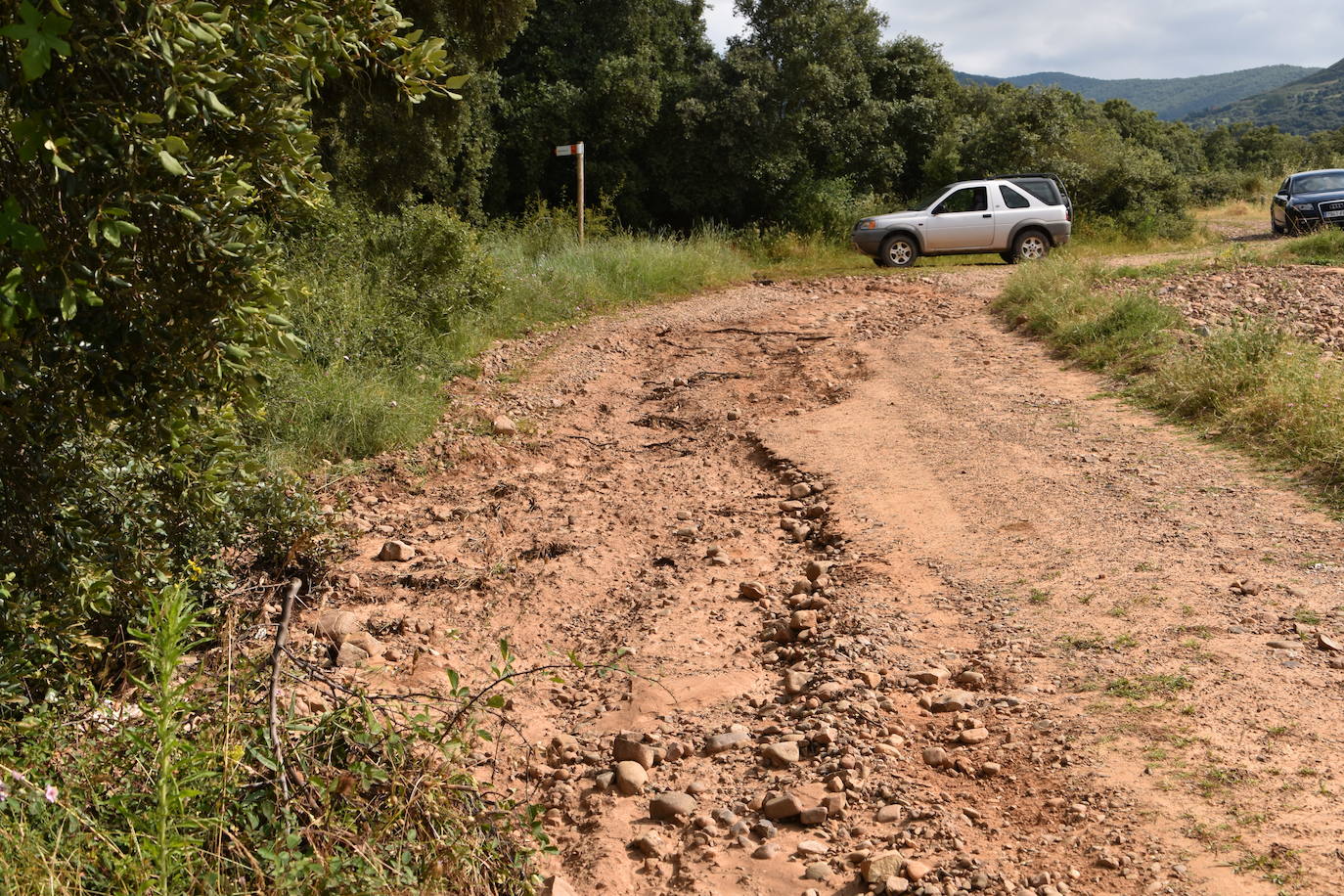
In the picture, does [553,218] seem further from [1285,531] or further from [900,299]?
[1285,531]

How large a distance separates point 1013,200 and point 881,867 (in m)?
15.8

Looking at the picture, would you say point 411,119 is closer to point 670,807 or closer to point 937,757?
point 670,807

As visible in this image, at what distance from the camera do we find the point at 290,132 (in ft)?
9.87

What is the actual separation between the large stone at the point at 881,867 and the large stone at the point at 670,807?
0.65 meters

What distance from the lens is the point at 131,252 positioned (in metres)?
2.80

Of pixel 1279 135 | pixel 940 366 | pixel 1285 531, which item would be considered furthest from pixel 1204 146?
pixel 1285 531

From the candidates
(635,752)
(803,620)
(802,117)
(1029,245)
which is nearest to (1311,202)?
(1029,245)

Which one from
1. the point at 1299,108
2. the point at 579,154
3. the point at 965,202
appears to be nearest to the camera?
the point at 579,154

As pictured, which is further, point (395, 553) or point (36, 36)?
point (395, 553)

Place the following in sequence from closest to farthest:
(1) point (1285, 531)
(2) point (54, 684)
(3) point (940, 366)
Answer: (2) point (54, 684) < (1) point (1285, 531) < (3) point (940, 366)

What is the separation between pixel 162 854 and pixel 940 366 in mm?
8354

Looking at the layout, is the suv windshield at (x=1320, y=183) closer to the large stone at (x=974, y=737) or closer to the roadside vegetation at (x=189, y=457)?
the roadside vegetation at (x=189, y=457)

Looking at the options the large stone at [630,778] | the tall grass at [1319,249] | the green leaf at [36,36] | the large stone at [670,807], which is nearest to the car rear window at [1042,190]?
the tall grass at [1319,249]

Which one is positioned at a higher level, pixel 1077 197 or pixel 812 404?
pixel 1077 197
